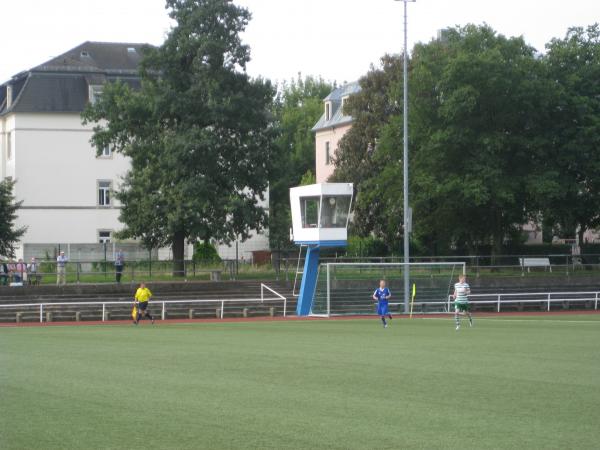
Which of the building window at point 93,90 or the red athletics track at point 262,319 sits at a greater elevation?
the building window at point 93,90

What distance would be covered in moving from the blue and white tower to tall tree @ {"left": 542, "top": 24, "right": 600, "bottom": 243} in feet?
48.5

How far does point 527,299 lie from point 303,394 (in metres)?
37.3

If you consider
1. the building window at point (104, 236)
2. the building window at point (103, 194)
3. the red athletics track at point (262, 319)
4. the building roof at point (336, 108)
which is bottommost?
the red athletics track at point (262, 319)

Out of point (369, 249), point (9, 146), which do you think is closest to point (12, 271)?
point (9, 146)

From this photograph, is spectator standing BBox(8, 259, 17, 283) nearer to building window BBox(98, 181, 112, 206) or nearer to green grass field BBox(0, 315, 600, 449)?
building window BBox(98, 181, 112, 206)

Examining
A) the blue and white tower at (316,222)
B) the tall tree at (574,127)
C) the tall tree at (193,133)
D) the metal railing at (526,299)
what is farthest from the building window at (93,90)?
the metal railing at (526,299)

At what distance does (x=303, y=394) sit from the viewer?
1527 cm

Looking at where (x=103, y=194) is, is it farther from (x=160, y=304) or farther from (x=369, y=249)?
(x=160, y=304)

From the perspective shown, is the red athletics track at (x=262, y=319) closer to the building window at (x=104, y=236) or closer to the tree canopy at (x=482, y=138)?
the tree canopy at (x=482, y=138)

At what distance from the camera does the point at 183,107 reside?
54.2 metres

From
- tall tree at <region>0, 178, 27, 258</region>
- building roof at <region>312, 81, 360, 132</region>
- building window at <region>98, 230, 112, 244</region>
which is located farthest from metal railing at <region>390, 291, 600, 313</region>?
building roof at <region>312, 81, 360, 132</region>

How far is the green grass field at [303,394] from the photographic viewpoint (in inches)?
456

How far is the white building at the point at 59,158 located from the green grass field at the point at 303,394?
1824 inches

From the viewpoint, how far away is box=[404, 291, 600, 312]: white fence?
48.2 meters
